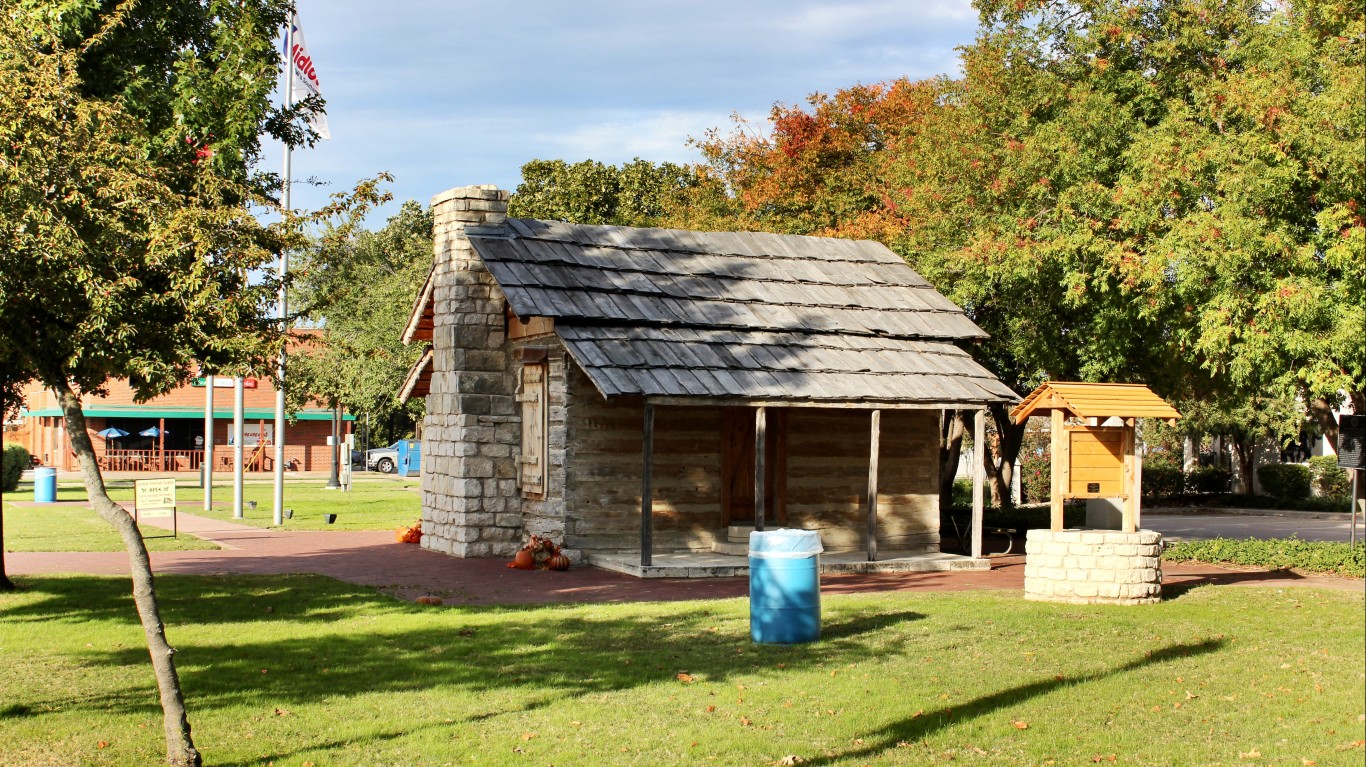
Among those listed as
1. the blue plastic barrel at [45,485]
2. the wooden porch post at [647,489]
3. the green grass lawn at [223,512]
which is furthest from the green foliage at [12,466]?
the wooden porch post at [647,489]

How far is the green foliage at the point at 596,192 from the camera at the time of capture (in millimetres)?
44906

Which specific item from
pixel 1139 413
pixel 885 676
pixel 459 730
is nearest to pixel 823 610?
pixel 885 676

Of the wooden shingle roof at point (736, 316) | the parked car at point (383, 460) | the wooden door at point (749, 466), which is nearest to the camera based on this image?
the wooden shingle roof at point (736, 316)

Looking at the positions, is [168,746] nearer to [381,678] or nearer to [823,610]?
[381,678]

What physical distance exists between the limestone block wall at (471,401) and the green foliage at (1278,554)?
11.5m

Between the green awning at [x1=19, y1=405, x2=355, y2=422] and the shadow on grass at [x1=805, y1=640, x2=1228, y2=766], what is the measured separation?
168 ft

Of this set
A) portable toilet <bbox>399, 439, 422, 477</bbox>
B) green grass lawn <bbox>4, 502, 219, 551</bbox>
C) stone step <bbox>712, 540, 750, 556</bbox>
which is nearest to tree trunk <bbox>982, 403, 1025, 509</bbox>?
stone step <bbox>712, 540, 750, 556</bbox>

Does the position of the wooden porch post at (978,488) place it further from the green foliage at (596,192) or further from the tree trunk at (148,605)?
the green foliage at (596,192)

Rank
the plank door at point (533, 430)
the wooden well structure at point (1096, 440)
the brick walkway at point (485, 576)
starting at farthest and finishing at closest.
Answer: the plank door at point (533, 430) < the brick walkway at point (485, 576) < the wooden well structure at point (1096, 440)

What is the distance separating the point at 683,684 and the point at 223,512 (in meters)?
25.2

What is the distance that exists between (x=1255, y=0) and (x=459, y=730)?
1871 cm

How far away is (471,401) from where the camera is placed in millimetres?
21375

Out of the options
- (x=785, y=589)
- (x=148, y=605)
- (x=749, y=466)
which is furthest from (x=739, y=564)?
(x=148, y=605)

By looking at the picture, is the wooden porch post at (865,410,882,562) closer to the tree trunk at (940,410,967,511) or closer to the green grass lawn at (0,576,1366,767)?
the green grass lawn at (0,576,1366,767)
